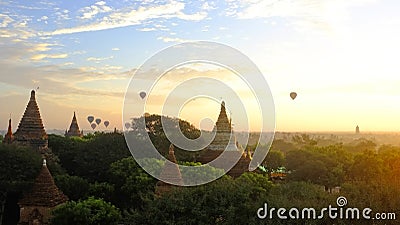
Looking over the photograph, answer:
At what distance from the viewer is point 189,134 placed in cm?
4459

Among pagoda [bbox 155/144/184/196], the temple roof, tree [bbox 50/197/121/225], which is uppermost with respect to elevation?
pagoda [bbox 155/144/184/196]

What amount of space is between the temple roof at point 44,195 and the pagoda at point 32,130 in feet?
31.7

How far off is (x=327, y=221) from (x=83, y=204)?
10462mm

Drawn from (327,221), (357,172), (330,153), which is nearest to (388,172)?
(357,172)

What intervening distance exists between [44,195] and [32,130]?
1109cm

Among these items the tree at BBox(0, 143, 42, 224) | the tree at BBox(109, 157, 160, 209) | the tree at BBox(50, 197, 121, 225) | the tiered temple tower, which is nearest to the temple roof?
the tree at BBox(50, 197, 121, 225)

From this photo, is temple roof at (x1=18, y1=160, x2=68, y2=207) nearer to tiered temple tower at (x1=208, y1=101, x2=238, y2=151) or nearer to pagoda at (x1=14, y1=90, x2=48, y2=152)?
pagoda at (x1=14, y1=90, x2=48, y2=152)

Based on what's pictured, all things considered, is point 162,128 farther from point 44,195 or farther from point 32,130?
point 44,195

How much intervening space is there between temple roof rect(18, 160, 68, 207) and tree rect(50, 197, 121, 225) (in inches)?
55.3

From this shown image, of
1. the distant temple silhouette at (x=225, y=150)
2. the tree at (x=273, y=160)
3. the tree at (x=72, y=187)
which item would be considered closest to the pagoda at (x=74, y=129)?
the tree at (x=273, y=160)

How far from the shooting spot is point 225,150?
31.9 meters

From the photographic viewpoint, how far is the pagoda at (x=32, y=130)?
104 feet

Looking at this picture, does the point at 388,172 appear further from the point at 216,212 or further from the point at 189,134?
the point at 216,212

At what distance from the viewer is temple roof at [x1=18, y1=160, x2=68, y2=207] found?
2183cm
